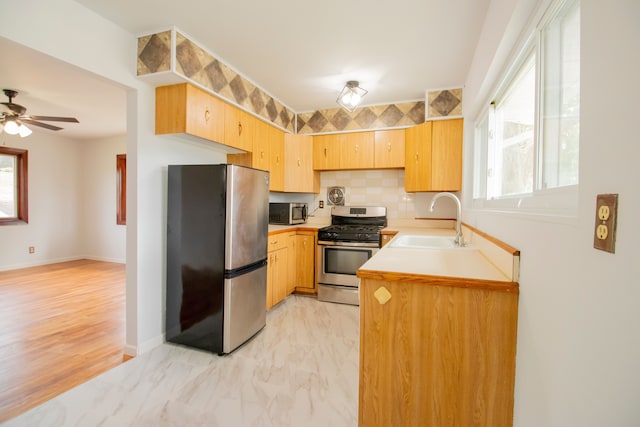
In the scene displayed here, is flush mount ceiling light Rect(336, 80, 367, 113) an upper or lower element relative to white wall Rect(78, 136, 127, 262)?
upper

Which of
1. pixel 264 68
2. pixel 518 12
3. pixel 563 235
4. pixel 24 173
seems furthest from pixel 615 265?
pixel 24 173

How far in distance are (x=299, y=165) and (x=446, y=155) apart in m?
1.81

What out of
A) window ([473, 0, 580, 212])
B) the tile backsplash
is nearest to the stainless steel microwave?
the tile backsplash

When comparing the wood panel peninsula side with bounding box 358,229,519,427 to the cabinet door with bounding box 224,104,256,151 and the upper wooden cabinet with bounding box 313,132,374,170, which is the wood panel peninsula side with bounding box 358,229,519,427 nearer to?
the cabinet door with bounding box 224,104,256,151

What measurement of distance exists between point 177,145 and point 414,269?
229 cm

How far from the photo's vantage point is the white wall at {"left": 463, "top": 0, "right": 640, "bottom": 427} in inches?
20.6

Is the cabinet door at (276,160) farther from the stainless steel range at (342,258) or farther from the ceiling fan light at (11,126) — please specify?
the ceiling fan light at (11,126)

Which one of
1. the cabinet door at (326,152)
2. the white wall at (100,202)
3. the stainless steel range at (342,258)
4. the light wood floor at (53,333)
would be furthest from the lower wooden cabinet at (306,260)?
the white wall at (100,202)

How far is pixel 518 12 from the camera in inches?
49.3

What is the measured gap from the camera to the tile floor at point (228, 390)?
1561 mm

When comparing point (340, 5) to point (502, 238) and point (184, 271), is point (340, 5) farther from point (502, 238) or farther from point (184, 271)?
point (184, 271)

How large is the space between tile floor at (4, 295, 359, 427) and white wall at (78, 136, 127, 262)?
425 centimetres

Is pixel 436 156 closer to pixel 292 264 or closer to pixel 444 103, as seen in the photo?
pixel 444 103

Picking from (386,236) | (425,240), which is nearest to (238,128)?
(386,236)
